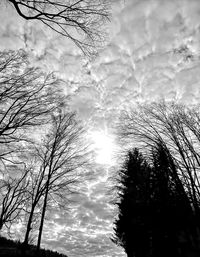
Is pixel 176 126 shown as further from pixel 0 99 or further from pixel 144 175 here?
pixel 0 99

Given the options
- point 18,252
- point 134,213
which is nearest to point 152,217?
point 134,213

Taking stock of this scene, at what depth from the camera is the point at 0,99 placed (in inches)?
160

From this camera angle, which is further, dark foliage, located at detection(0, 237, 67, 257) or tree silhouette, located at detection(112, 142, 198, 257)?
tree silhouette, located at detection(112, 142, 198, 257)

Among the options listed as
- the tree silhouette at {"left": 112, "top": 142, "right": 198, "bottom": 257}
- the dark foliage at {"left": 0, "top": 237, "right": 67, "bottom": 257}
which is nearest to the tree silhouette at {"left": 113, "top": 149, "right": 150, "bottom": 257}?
the tree silhouette at {"left": 112, "top": 142, "right": 198, "bottom": 257}

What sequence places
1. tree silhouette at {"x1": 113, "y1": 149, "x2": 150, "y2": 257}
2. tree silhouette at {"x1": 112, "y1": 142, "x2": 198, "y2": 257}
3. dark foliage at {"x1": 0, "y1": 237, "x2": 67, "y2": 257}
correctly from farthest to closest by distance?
tree silhouette at {"x1": 113, "y1": 149, "x2": 150, "y2": 257} → tree silhouette at {"x1": 112, "y1": 142, "x2": 198, "y2": 257} → dark foliage at {"x1": 0, "y1": 237, "x2": 67, "y2": 257}

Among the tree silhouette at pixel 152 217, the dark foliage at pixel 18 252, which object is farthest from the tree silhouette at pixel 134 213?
the dark foliage at pixel 18 252

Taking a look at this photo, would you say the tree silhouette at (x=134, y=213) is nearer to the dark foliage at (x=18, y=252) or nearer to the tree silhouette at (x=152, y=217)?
the tree silhouette at (x=152, y=217)

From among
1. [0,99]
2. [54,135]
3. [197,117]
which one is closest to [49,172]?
[54,135]

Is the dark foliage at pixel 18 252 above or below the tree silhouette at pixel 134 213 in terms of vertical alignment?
below

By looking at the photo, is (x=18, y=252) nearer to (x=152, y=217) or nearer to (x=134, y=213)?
(x=134, y=213)

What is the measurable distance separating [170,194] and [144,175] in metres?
2.54

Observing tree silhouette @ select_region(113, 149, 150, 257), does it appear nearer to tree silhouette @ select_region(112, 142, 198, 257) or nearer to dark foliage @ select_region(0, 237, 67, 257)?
tree silhouette @ select_region(112, 142, 198, 257)

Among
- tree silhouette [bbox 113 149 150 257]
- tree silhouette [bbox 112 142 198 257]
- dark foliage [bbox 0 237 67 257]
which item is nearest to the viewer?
dark foliage [bbox 0 237 67 257]

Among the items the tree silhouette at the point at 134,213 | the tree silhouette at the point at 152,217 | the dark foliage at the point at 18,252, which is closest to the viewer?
the dark foliage at the point at 18,252
